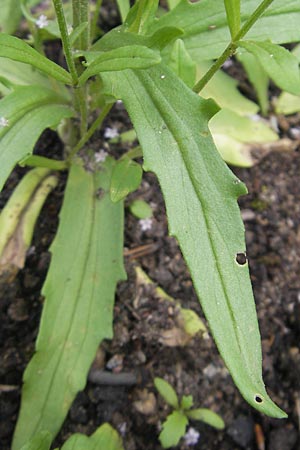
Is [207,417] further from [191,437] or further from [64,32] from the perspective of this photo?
[64,32]

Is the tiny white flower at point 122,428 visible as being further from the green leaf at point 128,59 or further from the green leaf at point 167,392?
the green leaf at point 128,59

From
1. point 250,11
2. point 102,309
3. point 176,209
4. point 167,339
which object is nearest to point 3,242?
point 102,309

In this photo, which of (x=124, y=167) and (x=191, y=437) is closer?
(x=124, y=167)

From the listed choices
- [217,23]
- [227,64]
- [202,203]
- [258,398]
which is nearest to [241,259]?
[202,203]

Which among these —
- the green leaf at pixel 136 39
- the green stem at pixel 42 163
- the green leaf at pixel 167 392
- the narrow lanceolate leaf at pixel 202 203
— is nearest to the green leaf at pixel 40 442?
the green leaf at pixel 167 392

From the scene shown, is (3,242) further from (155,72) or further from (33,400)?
(155,72)

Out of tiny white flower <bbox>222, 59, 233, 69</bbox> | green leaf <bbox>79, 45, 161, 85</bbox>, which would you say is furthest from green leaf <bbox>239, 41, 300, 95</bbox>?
tiny white flower <bbox>222, 59, 233, 69</bbox>
